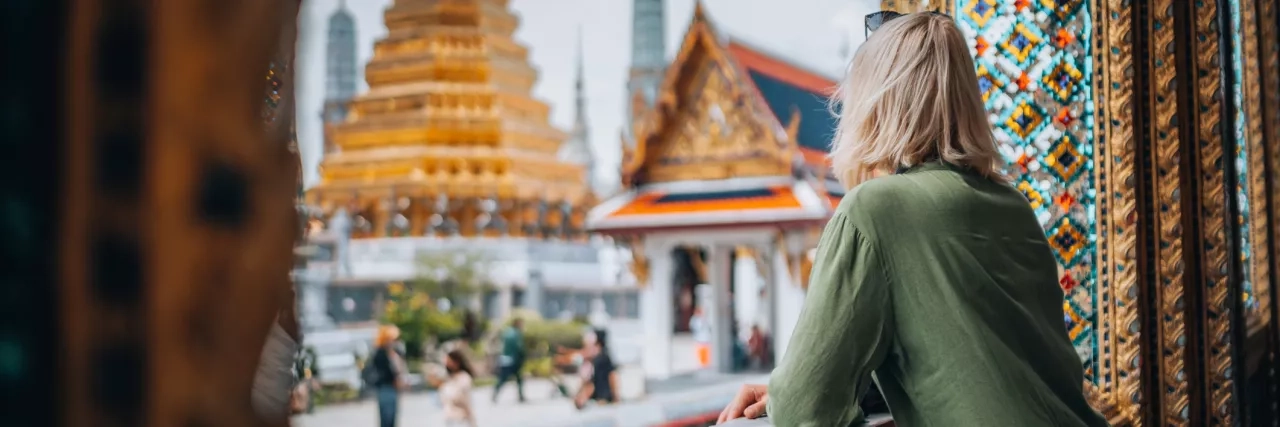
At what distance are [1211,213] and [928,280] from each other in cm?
125

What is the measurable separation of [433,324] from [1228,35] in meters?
9.84

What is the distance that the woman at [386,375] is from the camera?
724cm

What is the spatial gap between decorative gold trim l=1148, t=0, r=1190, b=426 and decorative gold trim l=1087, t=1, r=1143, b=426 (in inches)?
2.2

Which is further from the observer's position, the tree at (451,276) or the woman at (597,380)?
the tree at (451,276)

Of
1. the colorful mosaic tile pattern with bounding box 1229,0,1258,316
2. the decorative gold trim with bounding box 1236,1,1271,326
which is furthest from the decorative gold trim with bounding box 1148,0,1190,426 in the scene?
the decorative gold trim with bounding box 1236,1,1271,326

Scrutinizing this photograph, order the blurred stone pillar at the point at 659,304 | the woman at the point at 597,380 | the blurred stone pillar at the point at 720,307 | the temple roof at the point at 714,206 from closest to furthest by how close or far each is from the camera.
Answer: the temple roof at the point at 714,206 < the woman at the point at 597,380 < the blurred stone pillar at the point at 659,304 < the blurred stone pillar at the point at 720,307

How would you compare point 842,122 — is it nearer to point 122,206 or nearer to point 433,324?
point 122,206

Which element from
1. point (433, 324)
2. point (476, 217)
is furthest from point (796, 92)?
point (476, 217)

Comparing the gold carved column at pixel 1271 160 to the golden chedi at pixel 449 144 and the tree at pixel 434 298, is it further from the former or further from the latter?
the golden chedi at pixel 449 144

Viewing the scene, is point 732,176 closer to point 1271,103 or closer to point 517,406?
point 517,406

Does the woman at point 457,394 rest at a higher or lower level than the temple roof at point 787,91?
lower

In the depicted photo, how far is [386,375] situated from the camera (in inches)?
288

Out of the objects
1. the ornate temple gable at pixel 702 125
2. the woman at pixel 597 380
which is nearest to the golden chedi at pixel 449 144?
the ornate temple gable at pixel 702 125

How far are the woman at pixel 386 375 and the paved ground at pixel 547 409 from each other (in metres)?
0.54
